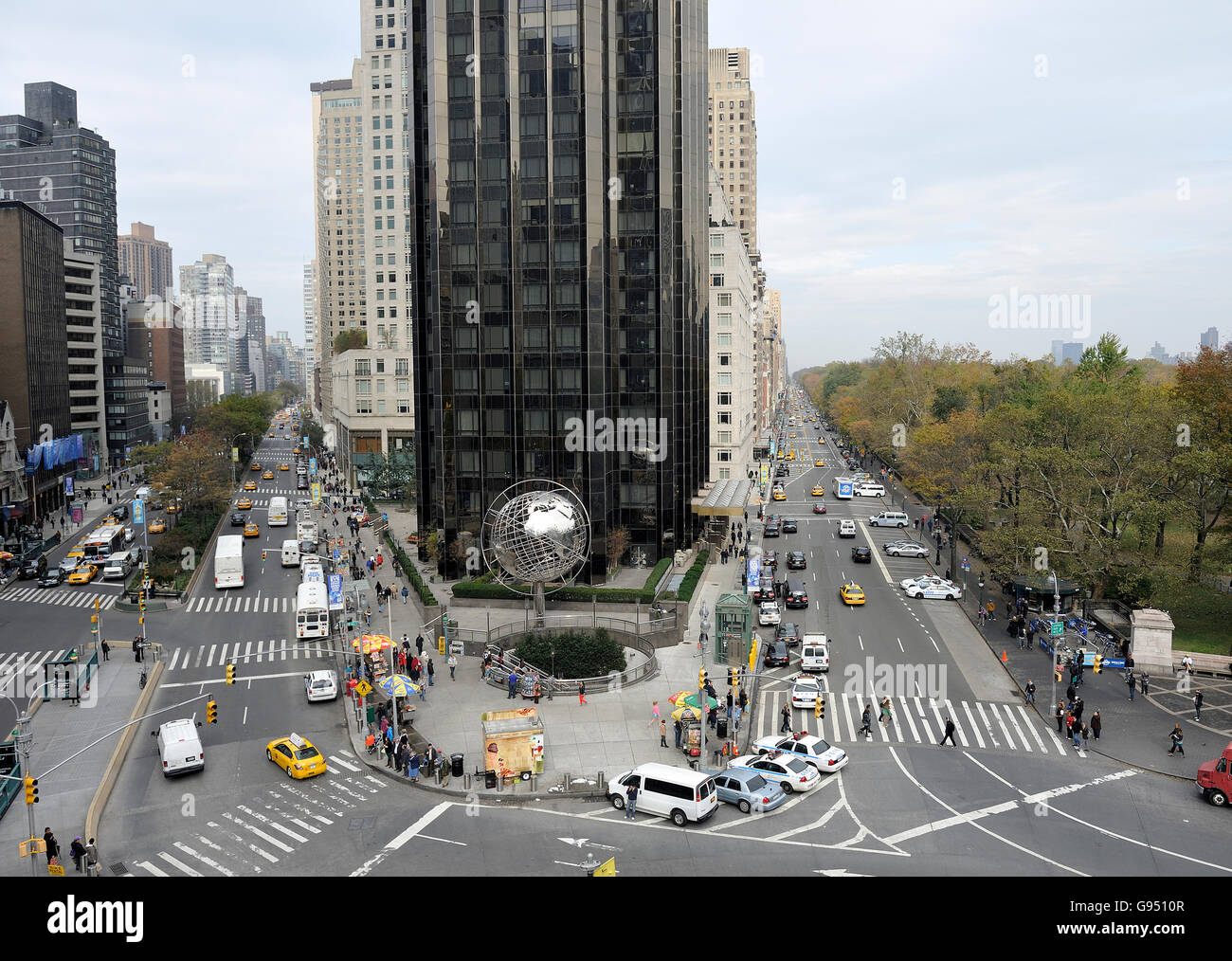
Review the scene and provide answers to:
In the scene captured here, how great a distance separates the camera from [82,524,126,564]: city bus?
69.8 metres

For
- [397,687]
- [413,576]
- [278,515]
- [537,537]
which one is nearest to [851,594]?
[537,537]

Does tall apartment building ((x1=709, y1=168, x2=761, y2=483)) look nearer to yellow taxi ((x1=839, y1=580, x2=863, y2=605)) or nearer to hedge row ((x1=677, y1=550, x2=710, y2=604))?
hedge row ((x1=677, y1=550, x2=710, y2=604))

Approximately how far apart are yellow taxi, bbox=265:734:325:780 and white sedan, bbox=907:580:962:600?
40090 mm

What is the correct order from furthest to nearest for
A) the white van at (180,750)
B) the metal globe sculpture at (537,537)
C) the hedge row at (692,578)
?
1. the hedge row at (692,578)
2. the metal globe sculpture at (537,537)
3. the white van at (180,750)

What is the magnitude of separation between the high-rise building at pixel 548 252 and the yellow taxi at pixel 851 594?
1346 cm

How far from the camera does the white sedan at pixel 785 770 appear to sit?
98.0ft

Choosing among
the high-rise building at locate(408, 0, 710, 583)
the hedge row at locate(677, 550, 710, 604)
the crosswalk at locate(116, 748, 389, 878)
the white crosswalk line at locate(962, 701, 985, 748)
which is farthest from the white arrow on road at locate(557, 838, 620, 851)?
the high-rise building at locate(408, 0, 710, 583)

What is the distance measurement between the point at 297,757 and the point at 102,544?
49650 millimetres

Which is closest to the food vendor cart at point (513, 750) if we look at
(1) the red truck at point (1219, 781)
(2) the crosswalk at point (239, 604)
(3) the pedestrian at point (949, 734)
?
(3) the pedestrian at point (949, 734)

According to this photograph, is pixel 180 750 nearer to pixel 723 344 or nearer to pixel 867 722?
pixel 867 722

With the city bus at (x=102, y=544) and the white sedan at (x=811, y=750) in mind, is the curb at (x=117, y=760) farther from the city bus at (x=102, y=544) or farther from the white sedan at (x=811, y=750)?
the city bus at (x=102, y=544)

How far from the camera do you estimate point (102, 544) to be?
71750 millimetres

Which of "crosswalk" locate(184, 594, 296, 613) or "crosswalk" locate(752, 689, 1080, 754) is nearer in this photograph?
"crosswalk" locate(752, 689, 1080, 754)
